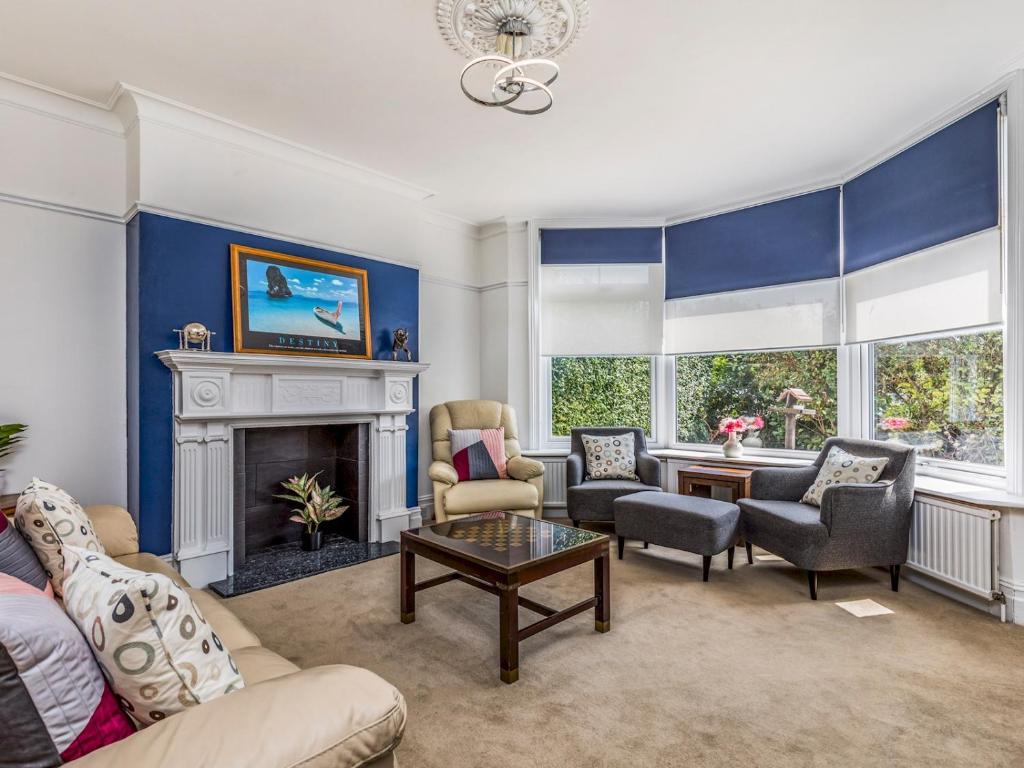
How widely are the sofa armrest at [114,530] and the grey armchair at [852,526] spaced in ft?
11.1

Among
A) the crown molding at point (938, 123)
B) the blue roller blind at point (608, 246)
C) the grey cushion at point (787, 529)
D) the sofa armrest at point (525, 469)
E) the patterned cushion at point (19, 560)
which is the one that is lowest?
the grey cushion at point (787, 529)

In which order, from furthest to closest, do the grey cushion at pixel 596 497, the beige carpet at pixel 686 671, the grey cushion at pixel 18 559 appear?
the grey cushion at pixel 596 497, the beige carpet at pixel 686 671, the grey cushion at pixel 18 559

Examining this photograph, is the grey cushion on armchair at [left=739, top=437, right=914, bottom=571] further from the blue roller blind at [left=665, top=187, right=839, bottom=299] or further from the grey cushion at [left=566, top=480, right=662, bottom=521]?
the blue roller blind at [left=665, top=187, right=839, bottom=299]

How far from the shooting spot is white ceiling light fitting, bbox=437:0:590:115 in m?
2.24

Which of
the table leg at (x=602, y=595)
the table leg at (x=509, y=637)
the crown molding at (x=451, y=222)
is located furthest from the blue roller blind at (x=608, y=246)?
the table leg at (x=509, y=637)

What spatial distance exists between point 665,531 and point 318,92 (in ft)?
10.9

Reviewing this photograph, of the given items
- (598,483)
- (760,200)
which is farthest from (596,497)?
(760,200)

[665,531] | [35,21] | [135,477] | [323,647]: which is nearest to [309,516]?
[135,477]

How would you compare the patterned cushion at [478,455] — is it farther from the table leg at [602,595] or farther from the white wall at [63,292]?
the white wall at [63,292]

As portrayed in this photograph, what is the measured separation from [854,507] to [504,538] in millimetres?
1991

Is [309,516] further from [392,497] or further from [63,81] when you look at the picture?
[63,81]

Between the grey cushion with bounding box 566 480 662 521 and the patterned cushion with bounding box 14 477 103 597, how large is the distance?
310 centimetres

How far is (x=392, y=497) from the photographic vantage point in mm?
4348

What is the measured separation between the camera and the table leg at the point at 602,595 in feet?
8.81
